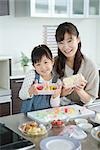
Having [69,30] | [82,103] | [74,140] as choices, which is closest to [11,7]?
[69,30]

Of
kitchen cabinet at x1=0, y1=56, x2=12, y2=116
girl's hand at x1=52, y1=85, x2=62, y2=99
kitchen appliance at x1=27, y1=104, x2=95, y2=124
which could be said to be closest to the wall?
kitchen cabinet at x1=0, y1=56, x2=12, y2=116

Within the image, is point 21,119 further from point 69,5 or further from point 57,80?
point 69,5

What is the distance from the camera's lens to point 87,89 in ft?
6.48

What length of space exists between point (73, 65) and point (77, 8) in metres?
2.07

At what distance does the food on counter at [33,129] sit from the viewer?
1315mm

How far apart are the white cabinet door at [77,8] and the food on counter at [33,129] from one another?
105 inches

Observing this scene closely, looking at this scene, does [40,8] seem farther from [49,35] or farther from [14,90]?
[14,90]

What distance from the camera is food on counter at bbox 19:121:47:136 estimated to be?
51.8 inches

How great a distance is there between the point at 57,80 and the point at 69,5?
2146 mm

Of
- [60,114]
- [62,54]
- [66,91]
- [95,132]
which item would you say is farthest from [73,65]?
[95,132]

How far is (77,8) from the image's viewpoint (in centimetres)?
391

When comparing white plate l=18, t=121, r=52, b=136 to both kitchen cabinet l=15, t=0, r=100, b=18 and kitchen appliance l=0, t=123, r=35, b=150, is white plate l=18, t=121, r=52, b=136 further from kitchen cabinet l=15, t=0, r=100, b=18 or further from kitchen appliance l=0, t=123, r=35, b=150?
kitchen cabinet l=15, t=0, r=100, b=18

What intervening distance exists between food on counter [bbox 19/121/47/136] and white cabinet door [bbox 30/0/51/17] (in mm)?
2269

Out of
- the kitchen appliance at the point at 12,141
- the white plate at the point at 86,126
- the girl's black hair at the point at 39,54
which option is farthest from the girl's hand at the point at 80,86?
the kitchen appliance at the point at 12,141
